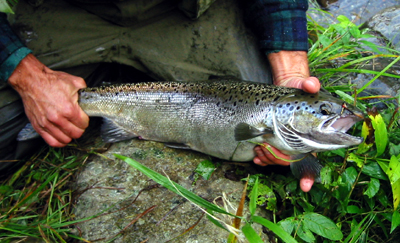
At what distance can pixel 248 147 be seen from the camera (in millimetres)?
2420

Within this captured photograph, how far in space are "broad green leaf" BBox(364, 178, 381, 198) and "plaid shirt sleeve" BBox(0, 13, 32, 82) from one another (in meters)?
2.88

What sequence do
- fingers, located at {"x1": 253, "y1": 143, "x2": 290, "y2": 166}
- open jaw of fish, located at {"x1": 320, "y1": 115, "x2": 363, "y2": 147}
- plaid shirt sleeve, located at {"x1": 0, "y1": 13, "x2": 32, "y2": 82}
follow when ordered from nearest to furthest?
open jaw of fish, located at {"x1": 320, "y1": 115, "x2": 363, "y2": 147} < fingers, located at {"x1": 253, "y1": 143, "x2": 290, "y2": 166} < plaid shirt sleeve, located at {"x1": 0, "y1": 13, "x2": 32, "y2": 82}

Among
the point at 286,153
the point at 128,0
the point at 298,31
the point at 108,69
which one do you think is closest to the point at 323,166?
the point at 286,153

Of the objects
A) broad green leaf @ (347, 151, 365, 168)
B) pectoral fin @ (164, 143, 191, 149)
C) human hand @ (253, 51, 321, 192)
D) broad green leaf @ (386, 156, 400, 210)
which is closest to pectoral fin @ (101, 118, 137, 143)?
pectoral fin @ (164, 143, 191, 149)

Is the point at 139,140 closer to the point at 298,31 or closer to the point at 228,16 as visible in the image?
the point at 228,16

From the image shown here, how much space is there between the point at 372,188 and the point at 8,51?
9.82ft

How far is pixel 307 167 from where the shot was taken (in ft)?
7.30

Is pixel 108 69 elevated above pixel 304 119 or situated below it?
below

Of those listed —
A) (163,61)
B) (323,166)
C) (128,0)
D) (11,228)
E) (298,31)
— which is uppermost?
(128,0)

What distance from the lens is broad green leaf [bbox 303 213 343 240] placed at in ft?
6.40

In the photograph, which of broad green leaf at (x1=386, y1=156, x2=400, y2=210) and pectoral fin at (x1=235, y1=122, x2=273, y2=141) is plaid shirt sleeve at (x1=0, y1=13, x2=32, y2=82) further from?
broad green leaf at (x1=386, y1=156, x2=400, y2=210)

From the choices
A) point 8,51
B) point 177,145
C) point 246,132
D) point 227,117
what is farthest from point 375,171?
point 8,51

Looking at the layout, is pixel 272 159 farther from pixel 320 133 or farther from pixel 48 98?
pixel 48 98

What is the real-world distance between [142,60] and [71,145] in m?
1.11
